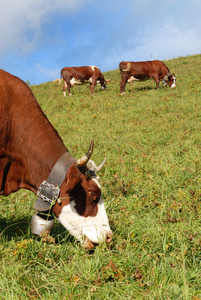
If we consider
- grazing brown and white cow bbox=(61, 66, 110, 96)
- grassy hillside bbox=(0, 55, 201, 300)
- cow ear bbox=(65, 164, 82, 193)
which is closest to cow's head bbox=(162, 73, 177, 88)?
grazing brown and white cow bbox=(61, 66, 110, 96)

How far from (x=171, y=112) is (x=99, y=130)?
10.7ft

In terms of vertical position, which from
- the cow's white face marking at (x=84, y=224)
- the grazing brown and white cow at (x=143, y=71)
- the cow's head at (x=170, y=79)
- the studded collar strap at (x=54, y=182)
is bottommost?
the cow's white face marking at (x=84, y=224)

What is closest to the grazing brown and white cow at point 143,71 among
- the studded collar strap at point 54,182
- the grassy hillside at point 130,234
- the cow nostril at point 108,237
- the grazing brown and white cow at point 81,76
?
the grazing brown and white cow at point 81,76

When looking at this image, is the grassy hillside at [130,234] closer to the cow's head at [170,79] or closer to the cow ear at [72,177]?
the cow ear at [72,177]

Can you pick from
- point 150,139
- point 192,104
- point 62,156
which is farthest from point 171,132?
point 62,156

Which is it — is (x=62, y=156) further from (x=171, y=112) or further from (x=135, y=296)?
(x=171, y=112)

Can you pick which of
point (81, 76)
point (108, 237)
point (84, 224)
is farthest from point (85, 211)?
point (81, 76)

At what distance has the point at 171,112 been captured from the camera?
36.4 ft

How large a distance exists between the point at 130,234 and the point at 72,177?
119cm

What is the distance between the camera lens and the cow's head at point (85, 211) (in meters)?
3.10

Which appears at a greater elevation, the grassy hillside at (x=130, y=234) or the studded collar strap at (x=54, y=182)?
the studded collar strap at (x=54, y=182)

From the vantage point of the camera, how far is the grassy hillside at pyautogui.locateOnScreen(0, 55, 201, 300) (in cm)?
259

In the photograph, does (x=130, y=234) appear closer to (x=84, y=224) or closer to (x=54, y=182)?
(x=84, y=224)

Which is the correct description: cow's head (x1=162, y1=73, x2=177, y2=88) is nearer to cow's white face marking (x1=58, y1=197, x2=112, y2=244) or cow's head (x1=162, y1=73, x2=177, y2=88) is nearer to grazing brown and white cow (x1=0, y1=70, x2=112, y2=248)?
grazing brown and white cow (x1=0, y1=70, x2=112, y2=248)
